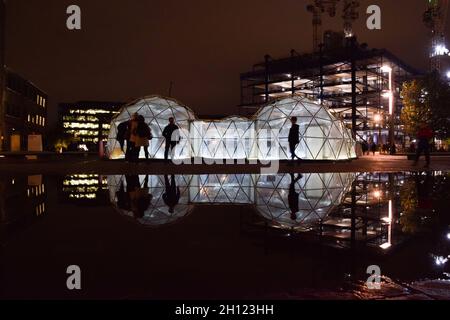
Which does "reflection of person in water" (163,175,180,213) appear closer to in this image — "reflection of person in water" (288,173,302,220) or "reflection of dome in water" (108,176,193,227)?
"reflection of dome in water" (108,176,193,227)

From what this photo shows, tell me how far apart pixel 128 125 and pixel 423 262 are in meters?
16.4

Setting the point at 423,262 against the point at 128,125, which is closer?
the point at 423,262

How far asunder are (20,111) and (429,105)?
215 ft

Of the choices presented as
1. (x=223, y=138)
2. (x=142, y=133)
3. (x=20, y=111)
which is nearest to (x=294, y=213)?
(x=142, y=133)

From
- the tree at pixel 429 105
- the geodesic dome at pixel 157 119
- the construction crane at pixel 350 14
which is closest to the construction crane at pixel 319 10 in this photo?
the construction crane at pixel 350 14

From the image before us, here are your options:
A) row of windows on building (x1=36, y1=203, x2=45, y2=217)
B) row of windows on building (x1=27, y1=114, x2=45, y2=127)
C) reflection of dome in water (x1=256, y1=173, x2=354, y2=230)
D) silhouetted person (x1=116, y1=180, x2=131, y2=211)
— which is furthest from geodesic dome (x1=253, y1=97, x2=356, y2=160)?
row of windows on building (x1=27, y1=114, x2=45, y2=127)

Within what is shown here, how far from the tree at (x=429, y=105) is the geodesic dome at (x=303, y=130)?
86.1 ft

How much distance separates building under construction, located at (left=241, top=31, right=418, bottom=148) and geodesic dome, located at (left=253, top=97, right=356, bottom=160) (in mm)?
43718

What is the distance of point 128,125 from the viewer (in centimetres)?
1883

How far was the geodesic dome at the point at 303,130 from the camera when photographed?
92.8 feet

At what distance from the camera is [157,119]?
2945 centimetres

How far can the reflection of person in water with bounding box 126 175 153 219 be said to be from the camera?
672cm

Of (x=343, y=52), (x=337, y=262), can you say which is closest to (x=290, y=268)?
(x=337, y=262)

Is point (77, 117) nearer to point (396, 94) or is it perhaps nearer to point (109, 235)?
point (396, 94)
